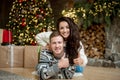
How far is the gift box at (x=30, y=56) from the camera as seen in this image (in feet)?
10.2

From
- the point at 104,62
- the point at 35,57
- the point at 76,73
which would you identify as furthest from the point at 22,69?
the point at 104,62

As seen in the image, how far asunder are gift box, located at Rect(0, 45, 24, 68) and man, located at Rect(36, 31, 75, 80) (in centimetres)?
79

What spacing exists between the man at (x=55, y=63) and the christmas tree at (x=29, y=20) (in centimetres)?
283

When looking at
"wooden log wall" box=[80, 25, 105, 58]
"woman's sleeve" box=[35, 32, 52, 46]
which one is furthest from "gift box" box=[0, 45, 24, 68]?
"wooden log wall" box=[80, 25, 105, 58]

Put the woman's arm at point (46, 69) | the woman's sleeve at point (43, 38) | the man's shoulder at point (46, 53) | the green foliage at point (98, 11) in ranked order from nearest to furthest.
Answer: the woman's arm at point (46, 69) < the man's shoulder at point (46, 53) < the woman's sleeve at point (43, 38) < the green foliage at point (98, 11)

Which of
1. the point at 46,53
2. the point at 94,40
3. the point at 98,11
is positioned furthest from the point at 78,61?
the point at 94,40

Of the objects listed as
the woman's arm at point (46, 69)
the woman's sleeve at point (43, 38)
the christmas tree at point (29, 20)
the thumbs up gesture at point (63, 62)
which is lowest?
the woman's arm at point (46, 69)

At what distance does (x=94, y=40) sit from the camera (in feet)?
17.8

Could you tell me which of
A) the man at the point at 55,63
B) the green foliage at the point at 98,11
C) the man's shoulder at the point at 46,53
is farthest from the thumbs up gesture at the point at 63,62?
the green foliage at the point at 98,11

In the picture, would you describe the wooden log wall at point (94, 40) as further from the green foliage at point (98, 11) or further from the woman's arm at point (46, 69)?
the woman's arm at point (46, 69)

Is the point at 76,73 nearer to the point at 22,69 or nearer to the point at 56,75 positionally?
the point at 56,75

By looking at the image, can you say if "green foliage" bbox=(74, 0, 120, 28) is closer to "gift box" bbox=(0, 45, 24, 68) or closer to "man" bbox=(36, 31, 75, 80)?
"gift box" bbox=(0, 45, 24, 68)

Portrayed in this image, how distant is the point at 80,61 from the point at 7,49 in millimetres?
932

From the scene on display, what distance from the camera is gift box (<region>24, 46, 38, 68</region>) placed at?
3.12 meters
